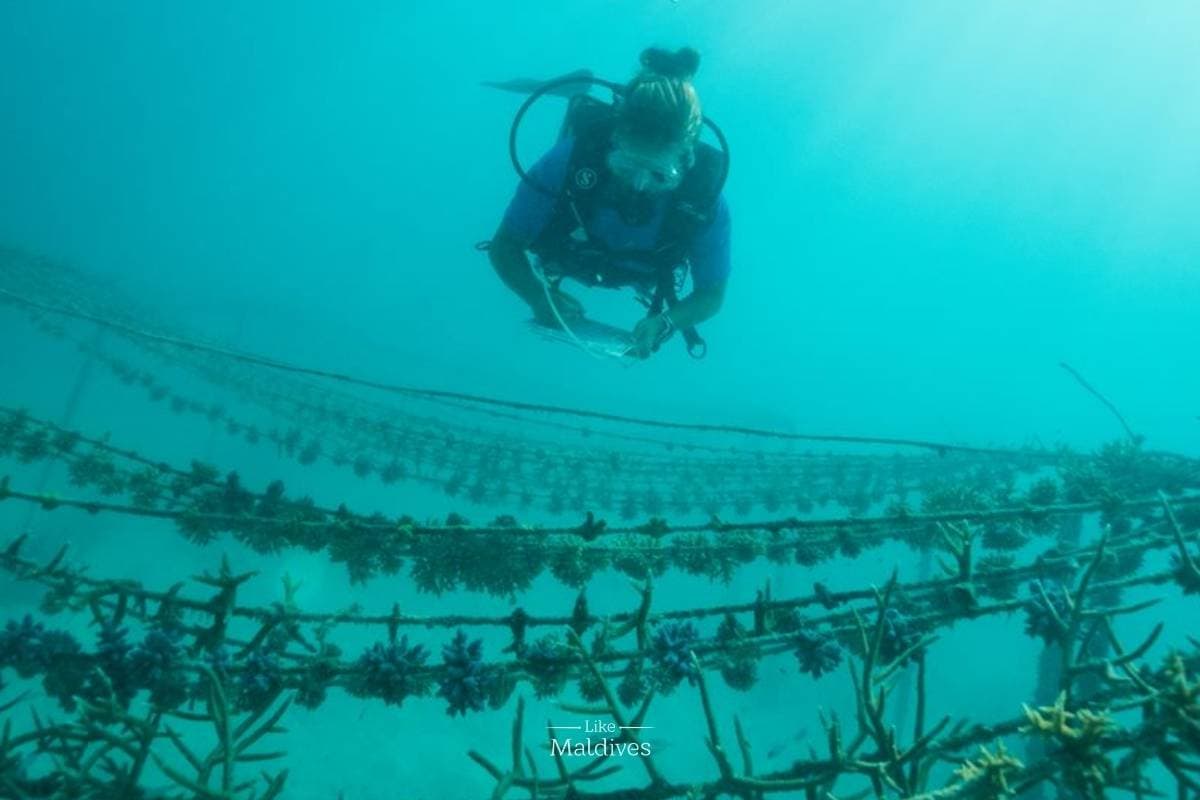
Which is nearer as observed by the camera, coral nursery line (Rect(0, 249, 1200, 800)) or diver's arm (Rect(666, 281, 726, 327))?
coral nursery line (Rect(0, 249, 1200, 800))

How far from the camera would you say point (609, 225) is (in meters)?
5.29

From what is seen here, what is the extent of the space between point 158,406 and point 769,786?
46.4 metres

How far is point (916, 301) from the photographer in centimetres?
12700

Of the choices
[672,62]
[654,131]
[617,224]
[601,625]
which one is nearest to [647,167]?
[654,131]

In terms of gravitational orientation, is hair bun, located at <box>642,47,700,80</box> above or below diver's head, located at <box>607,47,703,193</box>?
above

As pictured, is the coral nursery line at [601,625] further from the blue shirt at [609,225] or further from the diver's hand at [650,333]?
the blue shirt at [609,225]

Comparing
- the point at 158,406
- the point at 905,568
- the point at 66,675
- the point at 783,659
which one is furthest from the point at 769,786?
the point at 158,406

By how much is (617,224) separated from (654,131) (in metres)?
0.96

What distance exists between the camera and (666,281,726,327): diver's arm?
5.39 metres

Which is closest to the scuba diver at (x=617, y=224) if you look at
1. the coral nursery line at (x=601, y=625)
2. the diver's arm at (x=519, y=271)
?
the diver's arm at (x=519, y=271)

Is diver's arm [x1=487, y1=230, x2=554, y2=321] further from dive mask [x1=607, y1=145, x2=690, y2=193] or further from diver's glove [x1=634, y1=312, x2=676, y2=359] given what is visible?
dive mask [x1=607, y1=145, x2=690, y2=193]

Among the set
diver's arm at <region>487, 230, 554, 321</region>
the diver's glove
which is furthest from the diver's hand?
diver's arm at <region>487, 230, 554, 321</region>

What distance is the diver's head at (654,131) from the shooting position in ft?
14.5

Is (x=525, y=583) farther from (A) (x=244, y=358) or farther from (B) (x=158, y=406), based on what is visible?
(B) (x=158, y=406)
